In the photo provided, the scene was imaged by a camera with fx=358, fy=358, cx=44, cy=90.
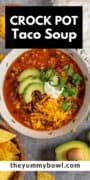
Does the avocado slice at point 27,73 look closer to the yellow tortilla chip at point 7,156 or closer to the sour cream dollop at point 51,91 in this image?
the sour cream dollop at point 51,91

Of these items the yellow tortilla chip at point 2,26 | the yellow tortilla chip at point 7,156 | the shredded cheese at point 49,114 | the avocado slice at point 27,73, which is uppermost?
the yellow tortilla chip at point 2,26

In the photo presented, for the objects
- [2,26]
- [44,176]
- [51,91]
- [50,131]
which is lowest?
[44,176]

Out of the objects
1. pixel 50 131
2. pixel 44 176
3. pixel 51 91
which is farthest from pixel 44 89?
pixel 44 176

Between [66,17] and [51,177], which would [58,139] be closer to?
[51,177]

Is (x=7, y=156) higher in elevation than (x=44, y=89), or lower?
lower

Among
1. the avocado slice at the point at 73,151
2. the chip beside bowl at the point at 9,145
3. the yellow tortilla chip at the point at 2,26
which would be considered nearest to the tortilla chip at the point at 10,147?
the chip beside bowl at the point at 9,145

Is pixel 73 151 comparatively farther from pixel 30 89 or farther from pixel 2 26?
pixel 2 26

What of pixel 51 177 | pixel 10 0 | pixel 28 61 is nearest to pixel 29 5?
pixel 10 0

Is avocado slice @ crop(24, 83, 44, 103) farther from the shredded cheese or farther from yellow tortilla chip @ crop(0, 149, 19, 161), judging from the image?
yellow tortilla chip @ crop(0, 149, 19, 161)
